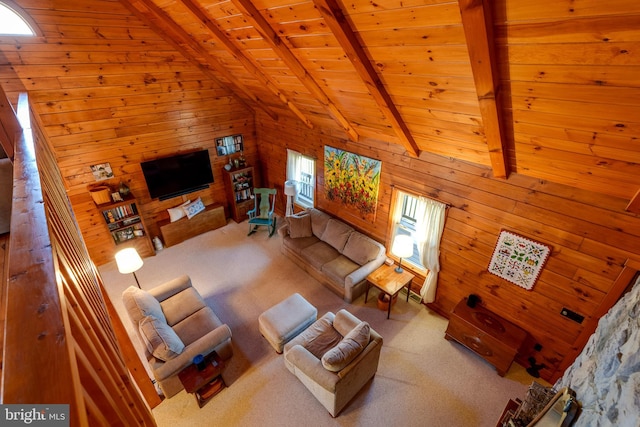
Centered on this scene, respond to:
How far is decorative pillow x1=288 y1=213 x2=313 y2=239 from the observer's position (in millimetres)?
5309

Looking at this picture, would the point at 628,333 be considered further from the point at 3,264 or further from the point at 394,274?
the point at 3,264

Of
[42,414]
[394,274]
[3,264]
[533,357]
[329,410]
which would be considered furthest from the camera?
[394,274]

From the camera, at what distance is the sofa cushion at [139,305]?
3244mm

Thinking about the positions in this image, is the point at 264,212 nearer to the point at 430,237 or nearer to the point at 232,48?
the point at 232,48

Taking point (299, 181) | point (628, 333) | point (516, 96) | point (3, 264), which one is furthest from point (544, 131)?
point (299, 181)

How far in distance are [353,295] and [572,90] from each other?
11.7 feet

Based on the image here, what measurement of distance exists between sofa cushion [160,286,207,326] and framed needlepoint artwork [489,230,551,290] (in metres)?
3.87

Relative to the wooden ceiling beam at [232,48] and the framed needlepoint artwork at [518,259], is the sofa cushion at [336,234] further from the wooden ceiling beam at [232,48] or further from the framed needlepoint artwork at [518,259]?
the framed needlepoint artwork at [518,259]

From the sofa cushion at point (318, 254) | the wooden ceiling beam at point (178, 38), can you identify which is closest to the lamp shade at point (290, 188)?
the sofa cushion at point (318, 254)

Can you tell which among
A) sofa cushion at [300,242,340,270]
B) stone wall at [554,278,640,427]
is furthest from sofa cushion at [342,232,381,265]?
stone wall at [554,278,640,427]

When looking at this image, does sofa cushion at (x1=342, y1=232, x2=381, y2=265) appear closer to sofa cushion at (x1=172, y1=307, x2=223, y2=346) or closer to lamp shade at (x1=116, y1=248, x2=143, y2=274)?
sofa cushion at (x1=172, y1=307, x2=223, y2=346)

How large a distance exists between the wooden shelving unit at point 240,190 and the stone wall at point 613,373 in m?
5.95

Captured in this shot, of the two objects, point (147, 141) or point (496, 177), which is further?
point (147, 141)

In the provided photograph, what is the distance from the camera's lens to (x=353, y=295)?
445 cm
